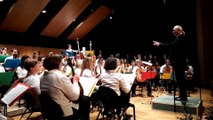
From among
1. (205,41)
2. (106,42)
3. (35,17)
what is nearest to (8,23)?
(35,17)

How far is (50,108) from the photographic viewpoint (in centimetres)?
211

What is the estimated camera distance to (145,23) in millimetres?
11008

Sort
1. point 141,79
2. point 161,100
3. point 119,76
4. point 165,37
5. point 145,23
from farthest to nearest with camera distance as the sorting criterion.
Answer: point 145,23 → point 165,37 → point 141,79 → point 161,100 → point 119,76

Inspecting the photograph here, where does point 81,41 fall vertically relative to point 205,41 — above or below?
above

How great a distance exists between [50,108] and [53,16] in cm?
973

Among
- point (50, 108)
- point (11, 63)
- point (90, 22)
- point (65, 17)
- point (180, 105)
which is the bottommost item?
point (180, 105)

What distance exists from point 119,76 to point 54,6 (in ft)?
29.2

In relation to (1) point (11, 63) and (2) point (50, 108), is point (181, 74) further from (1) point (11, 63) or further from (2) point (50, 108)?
(1) point (11, 63)

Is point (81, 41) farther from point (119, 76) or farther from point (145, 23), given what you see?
point (119, 76)

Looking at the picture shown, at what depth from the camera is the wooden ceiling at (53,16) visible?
9555 mm

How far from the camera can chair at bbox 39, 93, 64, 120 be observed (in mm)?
2105

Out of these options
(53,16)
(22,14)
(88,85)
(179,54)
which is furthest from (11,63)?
(53,16)

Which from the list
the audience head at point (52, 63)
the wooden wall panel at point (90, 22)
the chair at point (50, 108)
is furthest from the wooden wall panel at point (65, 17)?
the chair at point (50, 108)

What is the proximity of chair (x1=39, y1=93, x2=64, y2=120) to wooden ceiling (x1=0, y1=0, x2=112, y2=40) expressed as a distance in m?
8.15
